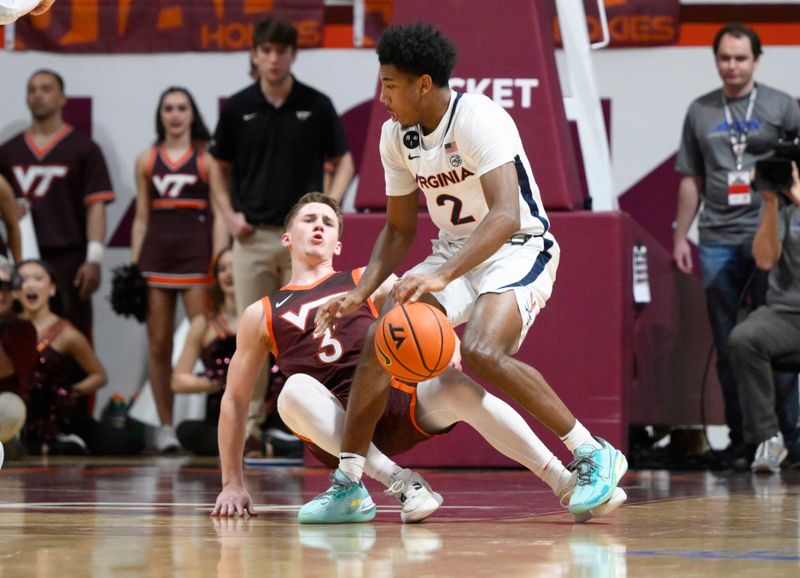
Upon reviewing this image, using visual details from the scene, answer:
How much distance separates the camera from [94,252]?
30.7 feet

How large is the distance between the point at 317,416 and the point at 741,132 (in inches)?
163

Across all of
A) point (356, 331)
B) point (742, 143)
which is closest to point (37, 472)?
point (356, 331)

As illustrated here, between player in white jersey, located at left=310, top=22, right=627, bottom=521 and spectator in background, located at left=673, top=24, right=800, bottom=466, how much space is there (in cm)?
344

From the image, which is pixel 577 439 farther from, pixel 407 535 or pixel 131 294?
pixel 131 294

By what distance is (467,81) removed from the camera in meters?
6.92

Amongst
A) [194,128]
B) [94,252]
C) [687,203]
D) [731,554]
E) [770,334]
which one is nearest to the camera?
Result: [731,554]

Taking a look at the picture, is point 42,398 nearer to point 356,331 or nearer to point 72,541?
point 356,331

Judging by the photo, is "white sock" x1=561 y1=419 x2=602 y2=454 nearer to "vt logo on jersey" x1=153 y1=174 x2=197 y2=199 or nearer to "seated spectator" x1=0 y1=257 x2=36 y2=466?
"seated spectator" x1=0 y1=257 x2=36 y2=466

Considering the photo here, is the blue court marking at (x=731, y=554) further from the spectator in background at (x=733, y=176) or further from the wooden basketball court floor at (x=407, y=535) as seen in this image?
the spectator in background at (x=733, y=176)

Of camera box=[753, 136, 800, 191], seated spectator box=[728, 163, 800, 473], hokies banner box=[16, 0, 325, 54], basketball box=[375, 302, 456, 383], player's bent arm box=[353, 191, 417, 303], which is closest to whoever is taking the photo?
basketball box=[375, 302, 456, 383]

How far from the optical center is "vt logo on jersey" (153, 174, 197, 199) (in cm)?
911

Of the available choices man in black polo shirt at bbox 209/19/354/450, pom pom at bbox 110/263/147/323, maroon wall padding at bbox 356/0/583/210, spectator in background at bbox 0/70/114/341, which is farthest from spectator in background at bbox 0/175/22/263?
maroon wall padding at bbox 356/0/583/210

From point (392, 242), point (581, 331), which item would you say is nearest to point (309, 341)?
point (392, 242)

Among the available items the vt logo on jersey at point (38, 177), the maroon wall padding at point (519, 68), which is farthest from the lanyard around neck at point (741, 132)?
the vt logo on jersey at point (38, 177)
